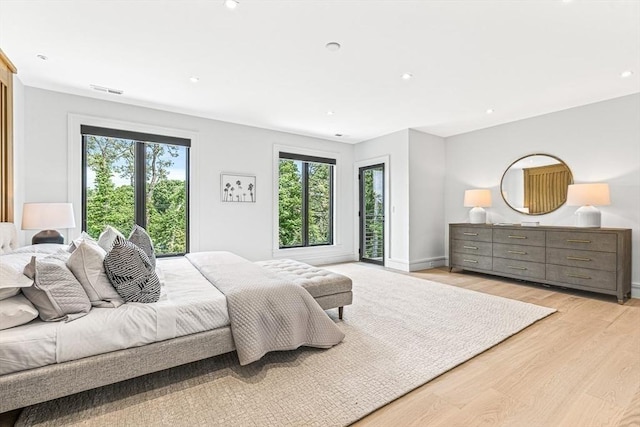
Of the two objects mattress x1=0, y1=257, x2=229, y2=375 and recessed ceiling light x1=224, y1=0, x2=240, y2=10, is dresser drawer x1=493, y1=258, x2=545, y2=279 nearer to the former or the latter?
mattress x1=0, y1=257, x2=229, y2=375

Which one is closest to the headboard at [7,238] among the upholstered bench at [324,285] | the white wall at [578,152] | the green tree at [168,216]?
the green tree at [168,216]

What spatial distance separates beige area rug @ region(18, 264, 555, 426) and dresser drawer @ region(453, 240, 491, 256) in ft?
5.85

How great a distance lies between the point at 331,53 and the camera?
2.81 m

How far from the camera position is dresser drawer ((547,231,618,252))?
11.7 feet

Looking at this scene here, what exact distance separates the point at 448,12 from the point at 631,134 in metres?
3.39

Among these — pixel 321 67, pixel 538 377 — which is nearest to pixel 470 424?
pixel 538 377

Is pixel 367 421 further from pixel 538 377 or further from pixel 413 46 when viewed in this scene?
pixel 413 46

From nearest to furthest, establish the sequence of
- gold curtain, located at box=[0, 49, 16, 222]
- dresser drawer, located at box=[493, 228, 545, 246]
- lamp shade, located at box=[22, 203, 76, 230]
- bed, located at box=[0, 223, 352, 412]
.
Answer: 1. bed, located at box=[0, 223, 352, 412]
2. gold curtain, located at box=[0, 49, 16, 222]
3. lamp shade, located at box=[22, 203, 76, 230]
4. dresser drawer, located at box=[493, 228, 545, 246]

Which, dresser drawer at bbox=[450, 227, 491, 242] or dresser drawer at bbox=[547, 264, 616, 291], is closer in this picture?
dresser drawer at bbox=[547, 264, 616, 291]

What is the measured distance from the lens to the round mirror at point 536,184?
4.43 meters

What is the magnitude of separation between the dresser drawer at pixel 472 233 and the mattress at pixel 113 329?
4.21 metres

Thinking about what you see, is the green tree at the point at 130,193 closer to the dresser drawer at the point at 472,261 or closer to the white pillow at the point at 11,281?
the white pillow at the point at 11,281

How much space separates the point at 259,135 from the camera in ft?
17.3

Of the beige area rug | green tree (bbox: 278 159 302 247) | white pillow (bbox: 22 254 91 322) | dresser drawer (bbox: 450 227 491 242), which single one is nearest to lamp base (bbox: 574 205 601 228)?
dresser drawer (bbox: 450 227 491 242)
